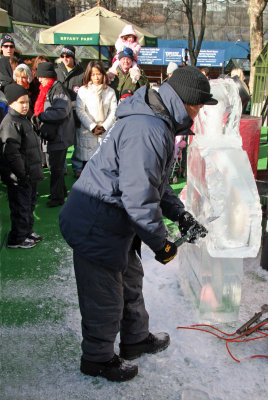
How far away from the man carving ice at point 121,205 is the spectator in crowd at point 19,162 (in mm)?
1785

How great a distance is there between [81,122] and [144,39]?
3.89 meters

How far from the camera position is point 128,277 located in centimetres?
229

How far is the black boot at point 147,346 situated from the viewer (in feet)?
7.86

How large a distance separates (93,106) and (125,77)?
744 millimetres

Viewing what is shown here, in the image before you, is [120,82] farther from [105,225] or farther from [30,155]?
[105,225]

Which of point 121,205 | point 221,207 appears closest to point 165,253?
point 121,205

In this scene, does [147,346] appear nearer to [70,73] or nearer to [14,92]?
[14,92]

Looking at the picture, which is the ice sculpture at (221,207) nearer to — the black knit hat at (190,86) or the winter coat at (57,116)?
the black knit hat at (190,86)

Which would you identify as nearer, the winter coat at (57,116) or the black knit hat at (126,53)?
the winter coat at (57,116)

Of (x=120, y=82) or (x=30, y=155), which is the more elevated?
(x=120, y=82)

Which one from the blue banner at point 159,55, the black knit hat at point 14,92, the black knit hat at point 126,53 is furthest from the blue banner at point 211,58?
the black knit hat at point 14,92

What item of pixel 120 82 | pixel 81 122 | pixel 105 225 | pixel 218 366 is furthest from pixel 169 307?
pixel 120 82

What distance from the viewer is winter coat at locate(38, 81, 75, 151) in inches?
185

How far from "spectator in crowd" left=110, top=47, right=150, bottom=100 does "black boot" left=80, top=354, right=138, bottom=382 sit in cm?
429
